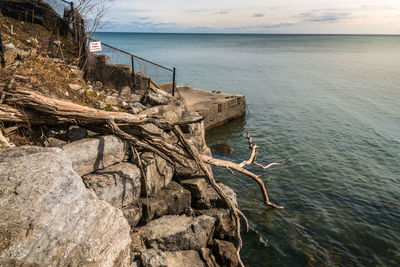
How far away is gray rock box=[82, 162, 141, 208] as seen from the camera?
682 centimetres

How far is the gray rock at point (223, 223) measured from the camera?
874cm

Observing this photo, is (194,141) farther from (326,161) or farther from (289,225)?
(326,161)

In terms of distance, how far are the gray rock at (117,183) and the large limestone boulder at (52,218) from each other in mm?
1072

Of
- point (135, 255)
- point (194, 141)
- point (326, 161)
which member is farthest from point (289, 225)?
point (326, 161)

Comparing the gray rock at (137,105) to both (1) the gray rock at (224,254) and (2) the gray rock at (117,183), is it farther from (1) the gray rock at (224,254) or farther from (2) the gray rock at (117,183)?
(1) the gray rock at (224,254)

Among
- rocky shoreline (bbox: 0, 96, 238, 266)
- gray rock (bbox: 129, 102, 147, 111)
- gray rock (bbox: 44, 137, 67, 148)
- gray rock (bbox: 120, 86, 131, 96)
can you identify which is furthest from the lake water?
gray rock (bbox: 44, 137, 67, 148)

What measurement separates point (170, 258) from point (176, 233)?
32.6 inches

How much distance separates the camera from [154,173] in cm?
826

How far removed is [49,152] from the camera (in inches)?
230

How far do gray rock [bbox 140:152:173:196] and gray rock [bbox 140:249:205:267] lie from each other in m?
1.94

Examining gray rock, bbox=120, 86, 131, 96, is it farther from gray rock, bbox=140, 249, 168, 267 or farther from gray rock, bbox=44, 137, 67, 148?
gray rock, bbox=140, 249, 168, 267

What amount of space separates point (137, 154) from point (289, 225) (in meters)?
6.51

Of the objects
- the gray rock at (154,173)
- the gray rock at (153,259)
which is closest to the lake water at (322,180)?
the gray rock at (153,259)

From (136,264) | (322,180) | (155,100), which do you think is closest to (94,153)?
(136,264)
